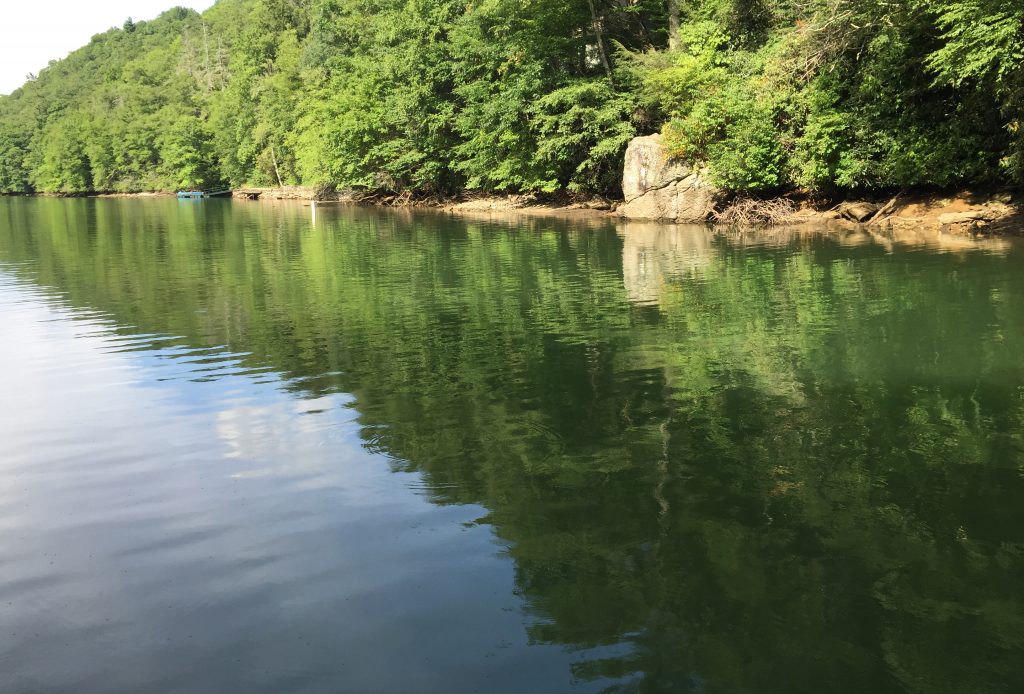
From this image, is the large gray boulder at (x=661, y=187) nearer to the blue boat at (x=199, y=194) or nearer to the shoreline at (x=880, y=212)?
the shoreline at (x=880, y=212)

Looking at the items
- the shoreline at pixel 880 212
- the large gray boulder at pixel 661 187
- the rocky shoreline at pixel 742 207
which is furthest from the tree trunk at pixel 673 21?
the shoreline at pixel 880 212

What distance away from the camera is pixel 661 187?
35.7 meters

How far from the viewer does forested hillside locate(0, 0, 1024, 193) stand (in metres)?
24.5

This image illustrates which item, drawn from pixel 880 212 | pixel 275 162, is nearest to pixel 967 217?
pixel 880 212

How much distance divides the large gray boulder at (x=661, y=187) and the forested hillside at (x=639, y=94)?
985mm

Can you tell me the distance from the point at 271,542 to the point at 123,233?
36.6 meters

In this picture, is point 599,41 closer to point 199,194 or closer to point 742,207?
point 742,207

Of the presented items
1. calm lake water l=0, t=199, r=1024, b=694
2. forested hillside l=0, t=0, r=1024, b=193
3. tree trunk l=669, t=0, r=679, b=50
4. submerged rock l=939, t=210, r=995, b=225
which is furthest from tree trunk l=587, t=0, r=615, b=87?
calm lake water l=0, t=199, r=1024, b=694

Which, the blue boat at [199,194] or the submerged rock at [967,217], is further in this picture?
the blue boat at [199,194]

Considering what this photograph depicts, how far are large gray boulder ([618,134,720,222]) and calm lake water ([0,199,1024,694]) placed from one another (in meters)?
18.2

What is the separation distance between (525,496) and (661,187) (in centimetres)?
3027

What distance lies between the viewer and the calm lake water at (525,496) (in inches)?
188

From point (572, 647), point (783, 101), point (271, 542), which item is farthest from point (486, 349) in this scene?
point (783, 101)

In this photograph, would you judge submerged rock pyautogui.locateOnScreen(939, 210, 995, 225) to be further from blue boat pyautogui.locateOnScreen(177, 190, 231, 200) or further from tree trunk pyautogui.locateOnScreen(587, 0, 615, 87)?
blue boat pyautogui.locateOnScreen(177, 190, 231, 200)
